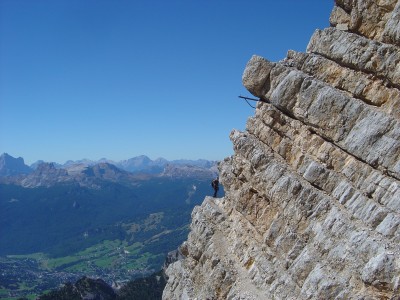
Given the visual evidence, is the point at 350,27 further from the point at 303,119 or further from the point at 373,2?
the point at 303,119

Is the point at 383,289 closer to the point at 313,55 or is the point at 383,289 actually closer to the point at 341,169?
the point at 341,169

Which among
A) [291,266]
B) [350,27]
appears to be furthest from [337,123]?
[291,266]

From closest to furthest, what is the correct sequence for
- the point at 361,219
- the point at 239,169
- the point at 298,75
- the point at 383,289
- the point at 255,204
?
1. the point at 383,289
2. the point at 361,219
3. the point at 298,75
4. the point at 255,204
5. the point at 239,169

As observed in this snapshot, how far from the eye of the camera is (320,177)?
1173 inches

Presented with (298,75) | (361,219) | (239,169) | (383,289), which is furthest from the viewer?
(239,169)

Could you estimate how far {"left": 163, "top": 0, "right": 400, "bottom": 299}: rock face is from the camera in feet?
80.4

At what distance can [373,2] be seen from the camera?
30.9 m

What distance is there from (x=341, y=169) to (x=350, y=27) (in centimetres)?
1205

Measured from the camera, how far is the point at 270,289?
29859 mm

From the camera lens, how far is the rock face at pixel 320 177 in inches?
965

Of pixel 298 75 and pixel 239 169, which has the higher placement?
pixel 298 75

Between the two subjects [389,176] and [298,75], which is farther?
[298,75]

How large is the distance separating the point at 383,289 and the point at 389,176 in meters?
7.11

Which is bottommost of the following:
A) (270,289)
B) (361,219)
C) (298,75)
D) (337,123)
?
(270,289)
